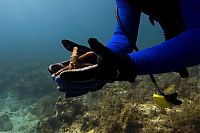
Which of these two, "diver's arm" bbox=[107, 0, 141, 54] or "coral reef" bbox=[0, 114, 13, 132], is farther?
"coral reef" bbox=[0, 114, 13, 132]

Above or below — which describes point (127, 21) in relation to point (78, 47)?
below

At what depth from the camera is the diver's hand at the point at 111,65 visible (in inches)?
82.6

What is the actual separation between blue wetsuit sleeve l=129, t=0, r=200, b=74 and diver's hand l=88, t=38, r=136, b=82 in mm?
62

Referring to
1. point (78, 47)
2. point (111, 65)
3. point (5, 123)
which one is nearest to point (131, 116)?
point (78, 47)

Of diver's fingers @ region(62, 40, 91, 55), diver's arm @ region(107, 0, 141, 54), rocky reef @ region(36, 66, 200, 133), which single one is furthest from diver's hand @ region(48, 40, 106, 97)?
rocky reef @ region(36, 66, 200, 133)

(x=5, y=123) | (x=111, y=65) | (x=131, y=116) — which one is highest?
(x=111, y=65)

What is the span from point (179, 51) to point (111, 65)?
0.47 metres

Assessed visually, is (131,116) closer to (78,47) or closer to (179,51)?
(78,47)

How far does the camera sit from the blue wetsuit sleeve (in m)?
2.07

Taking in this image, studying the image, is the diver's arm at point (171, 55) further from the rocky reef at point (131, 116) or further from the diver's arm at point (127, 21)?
the rocky reef at point (131, 116)

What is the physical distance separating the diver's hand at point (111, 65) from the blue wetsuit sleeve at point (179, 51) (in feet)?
0.20

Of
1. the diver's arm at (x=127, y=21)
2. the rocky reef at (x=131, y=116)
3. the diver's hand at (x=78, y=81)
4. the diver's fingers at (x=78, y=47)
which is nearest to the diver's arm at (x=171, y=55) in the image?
the diver's hand at (x=78, y=81)

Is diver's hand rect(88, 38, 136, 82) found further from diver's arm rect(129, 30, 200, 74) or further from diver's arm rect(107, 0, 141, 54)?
diver's arm rect(107, 0, 141, 54)

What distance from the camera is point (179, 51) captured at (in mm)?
2102
